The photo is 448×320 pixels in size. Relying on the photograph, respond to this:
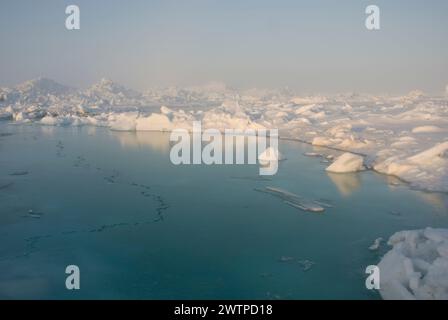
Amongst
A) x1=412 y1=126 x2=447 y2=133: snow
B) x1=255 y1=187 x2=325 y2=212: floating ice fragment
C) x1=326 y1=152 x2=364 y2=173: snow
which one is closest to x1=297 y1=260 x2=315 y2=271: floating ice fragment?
x1=255 y1=187 x2=325 y2=212: floating ice fragment

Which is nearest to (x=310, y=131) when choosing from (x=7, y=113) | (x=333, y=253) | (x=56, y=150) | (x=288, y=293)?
(x=56, y=150)

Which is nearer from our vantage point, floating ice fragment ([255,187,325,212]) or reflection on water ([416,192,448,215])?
reflection on water ([416,192,448,215])

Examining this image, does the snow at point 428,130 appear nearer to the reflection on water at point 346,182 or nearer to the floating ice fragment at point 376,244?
the reflection on water at point 346,182

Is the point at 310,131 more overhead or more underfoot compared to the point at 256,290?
more overhead

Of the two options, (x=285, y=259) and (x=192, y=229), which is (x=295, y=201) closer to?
(x=192, y=229)

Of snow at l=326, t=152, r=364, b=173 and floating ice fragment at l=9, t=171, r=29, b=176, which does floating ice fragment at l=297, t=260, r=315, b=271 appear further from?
floating ice fragment at l=9, t=171, r=29, b=176

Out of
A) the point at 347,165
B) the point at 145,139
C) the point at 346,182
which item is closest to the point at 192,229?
the point at 346,182

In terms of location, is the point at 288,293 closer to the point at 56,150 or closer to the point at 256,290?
the point at 256,290
